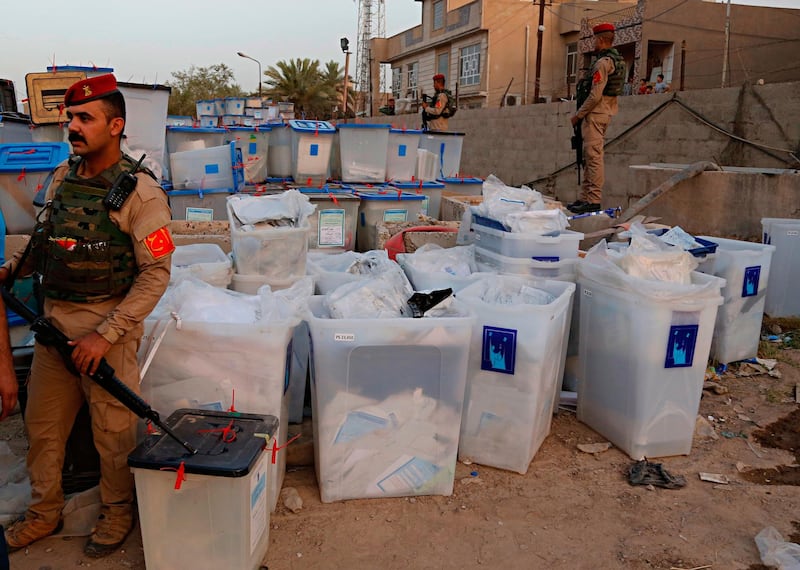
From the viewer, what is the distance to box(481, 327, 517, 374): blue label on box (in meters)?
3.04

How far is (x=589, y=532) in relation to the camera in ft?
9.06

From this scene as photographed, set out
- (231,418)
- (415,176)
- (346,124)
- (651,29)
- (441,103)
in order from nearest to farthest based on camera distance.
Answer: (231,418) → (346,124) → (415,176) → (441,103) → (651,29)

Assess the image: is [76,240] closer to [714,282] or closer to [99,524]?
[99,524]

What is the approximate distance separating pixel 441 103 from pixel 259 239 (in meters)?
7.58

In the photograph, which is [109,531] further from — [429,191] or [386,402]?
[429,191]

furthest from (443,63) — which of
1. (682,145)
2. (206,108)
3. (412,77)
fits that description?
(682,145)

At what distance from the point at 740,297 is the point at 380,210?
9.35ft

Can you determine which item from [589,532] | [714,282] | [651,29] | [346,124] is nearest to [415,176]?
[346,124]

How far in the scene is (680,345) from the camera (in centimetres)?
320

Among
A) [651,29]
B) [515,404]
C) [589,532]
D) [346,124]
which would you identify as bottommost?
[589,532]

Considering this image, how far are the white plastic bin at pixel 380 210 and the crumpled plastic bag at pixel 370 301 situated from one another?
226 cm

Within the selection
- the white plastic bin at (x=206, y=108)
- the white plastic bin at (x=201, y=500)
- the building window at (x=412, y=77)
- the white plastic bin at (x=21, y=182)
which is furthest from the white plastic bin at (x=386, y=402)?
the building window at (x=412, y=77)

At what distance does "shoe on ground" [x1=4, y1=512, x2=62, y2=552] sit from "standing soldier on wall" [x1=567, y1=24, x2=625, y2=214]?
5337mm

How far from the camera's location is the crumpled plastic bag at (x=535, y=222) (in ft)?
13.0
